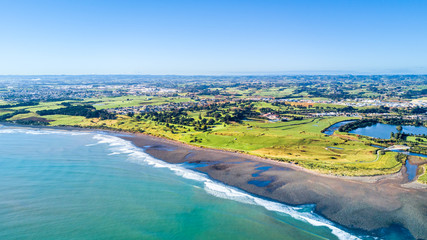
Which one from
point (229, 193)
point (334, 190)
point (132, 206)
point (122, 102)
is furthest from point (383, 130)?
point (122, 102)

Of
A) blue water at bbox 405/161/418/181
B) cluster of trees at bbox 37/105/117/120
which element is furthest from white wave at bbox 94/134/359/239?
cluster of trees at bbox 37/105/117/120

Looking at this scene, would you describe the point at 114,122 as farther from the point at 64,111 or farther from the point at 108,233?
the point at 108,233

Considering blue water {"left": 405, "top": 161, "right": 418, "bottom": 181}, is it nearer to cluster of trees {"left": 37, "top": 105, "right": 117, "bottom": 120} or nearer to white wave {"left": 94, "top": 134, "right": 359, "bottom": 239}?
white wave {"left": 94, "top": 134, "right": 359, "bottom": 239}

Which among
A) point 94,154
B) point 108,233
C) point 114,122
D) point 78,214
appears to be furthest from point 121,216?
point 114,122

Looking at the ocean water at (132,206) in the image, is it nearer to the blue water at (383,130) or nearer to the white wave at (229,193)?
the white wave at (229,193)

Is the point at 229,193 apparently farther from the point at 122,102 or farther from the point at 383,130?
the point at 122,102
